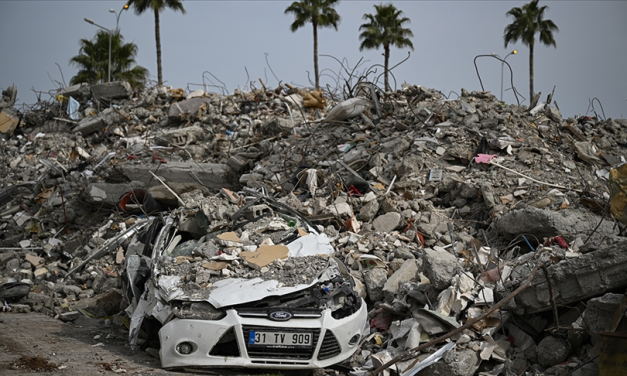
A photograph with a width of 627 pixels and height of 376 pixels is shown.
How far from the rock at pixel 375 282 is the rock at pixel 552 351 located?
1.95 metres

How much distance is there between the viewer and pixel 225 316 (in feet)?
14.6

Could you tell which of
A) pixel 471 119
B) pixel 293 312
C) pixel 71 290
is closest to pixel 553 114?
pixel 471 119

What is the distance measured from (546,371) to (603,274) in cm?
101

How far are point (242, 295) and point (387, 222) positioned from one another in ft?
13.9

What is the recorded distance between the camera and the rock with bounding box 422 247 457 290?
18.2ft

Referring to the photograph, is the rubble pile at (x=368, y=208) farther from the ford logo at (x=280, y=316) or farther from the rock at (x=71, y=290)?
the ford logo at (x=280, y=316)

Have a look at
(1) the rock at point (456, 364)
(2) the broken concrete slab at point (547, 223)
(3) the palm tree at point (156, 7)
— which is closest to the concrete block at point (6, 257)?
(1) the rock at point (456, 364)

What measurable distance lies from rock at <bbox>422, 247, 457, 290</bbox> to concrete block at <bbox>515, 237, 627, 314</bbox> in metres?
0.77

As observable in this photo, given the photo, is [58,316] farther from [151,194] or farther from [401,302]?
[401,302]

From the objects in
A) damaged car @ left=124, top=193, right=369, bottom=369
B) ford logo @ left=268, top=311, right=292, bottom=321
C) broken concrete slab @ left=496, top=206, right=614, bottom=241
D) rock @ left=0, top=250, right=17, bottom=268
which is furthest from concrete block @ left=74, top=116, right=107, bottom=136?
ford logo @ left=268, top=311, right=292, bottom=321

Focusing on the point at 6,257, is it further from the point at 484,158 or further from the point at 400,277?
the point at 484,158

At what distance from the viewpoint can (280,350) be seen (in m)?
4.46

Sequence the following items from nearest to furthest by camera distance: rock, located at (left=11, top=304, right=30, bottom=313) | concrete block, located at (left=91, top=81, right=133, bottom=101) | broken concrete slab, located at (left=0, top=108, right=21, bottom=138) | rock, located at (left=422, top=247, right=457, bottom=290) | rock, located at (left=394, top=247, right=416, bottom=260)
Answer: rock, located at (left=422, top=247, right=457, bottom=290) < rock, located at (left=394, top=247, right=416, bottom=260) < rock, located at (left=11, top=304, right=30, bottom=313) < broken concrete slab, located at (left=0, top=108, right=21, bottom=138) < concrete block, located at (left=91, top=81, right=133, bottom=101)

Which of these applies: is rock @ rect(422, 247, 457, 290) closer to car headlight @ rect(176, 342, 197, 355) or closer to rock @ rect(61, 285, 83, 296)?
car headlight @ rect(176, 342, 197, 355)
